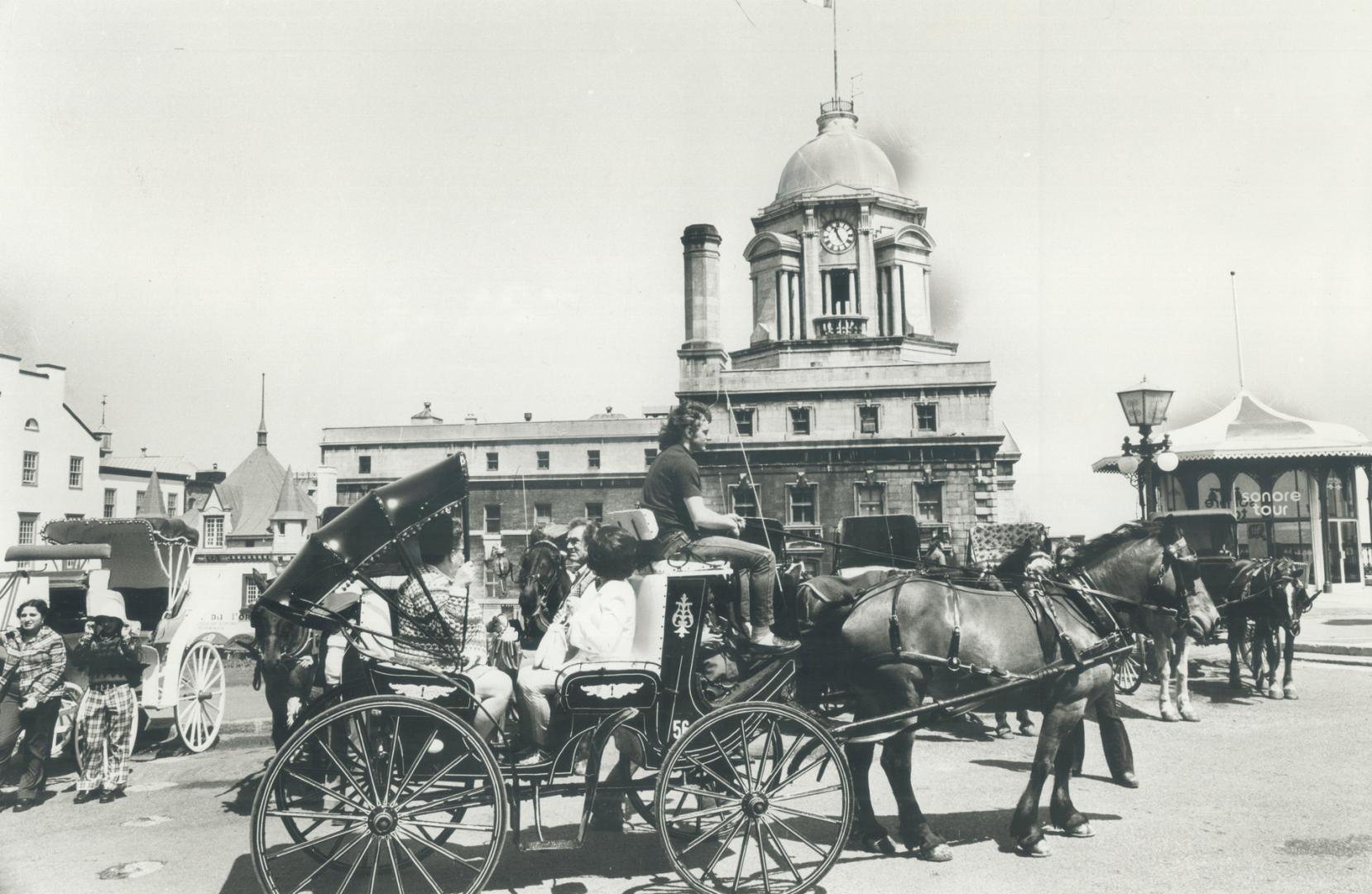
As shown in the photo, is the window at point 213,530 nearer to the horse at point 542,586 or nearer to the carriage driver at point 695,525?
the horse at point 542,586

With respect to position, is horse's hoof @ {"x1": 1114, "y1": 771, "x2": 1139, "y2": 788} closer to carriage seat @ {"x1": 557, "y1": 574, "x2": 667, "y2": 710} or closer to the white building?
carriage seat @ {"x1": 557, "y1": 574, "x2": 667, "y2": 710}

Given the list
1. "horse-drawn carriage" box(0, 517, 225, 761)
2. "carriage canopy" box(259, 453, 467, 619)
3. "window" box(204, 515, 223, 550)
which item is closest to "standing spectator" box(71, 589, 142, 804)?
"horse-drawn carriage" box(0, 517, 225, 761)

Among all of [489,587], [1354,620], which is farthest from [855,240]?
[1354,620]

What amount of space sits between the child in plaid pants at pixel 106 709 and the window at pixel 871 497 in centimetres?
3242

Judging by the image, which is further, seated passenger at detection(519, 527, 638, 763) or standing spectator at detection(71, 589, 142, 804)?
standing spectator at detection(71, 589, 142, 804)

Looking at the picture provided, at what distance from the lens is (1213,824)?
5.89m

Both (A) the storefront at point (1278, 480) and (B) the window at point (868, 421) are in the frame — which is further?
(B) the window at point (868, 421)

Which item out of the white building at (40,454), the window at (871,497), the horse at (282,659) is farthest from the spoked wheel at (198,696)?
the window at (871,497)

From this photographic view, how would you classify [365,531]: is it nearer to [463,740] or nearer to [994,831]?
[463,740]

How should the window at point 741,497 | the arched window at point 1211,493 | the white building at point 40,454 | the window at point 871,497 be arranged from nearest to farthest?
the white building at point 40,454, the arched window at point 1211,493, the window at point 871,497, the window at point 741,497

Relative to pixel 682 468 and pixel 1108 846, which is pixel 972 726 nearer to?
pixel 1108 846

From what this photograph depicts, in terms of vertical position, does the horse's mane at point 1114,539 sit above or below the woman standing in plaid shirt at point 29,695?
above

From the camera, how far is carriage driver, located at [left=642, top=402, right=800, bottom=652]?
17.7 ft

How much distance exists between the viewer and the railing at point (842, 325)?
43.5 meters
